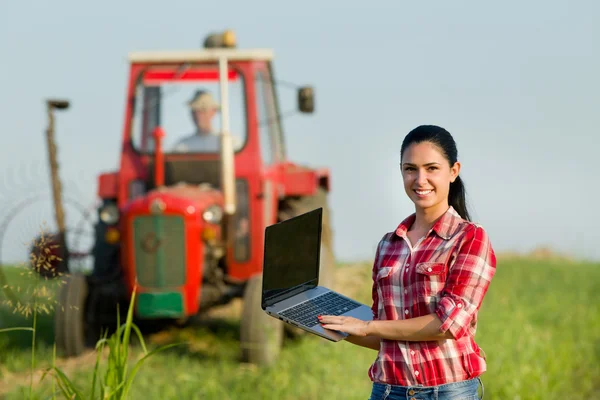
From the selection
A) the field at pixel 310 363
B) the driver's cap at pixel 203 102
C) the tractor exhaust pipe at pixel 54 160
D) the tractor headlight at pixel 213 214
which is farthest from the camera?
the tractor exhaust pipe at pixel 54 160

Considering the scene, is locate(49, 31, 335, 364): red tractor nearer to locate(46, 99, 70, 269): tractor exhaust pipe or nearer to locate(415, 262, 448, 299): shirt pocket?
locate(46, 99, 70, 269): tractor exhaust pipe

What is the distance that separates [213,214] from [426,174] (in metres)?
4.60

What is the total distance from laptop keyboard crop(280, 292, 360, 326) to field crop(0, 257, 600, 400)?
139cm

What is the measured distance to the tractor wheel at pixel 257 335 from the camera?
6.32 metres

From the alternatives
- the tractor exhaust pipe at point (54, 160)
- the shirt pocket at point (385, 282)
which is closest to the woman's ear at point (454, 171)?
the shirt pocket at point (385, 282)

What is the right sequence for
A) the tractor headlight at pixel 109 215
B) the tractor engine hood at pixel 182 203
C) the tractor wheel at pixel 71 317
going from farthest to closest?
the tractor headlight at pixel 109 215, the tractor wheel at pixel 71 317, the tractor engine hood at pixel 182 203

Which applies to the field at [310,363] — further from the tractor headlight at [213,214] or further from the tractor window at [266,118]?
the tractor window at [266,118]

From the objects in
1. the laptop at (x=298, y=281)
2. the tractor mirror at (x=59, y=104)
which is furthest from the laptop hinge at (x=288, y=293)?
the tractor mirror at (x=59, y=104)

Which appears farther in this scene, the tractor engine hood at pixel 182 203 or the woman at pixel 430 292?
the tractor engine hood at pixel 182 203

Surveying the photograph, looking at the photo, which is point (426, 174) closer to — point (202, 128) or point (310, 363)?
point (310, 363)

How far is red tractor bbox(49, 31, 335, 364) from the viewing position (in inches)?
262

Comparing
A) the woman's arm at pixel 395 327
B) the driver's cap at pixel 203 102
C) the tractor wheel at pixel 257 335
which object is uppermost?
the driver's cap at pixel 203 102

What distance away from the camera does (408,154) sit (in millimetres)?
2434

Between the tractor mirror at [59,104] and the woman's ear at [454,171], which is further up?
the woman's ear at [454,171]
